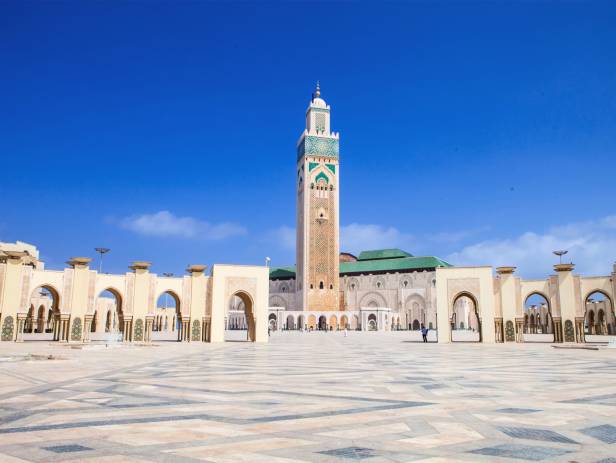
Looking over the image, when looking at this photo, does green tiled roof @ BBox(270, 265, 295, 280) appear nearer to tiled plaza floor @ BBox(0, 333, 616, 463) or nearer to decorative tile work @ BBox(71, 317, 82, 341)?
decorative tile work @ BBox(71, 317, 82, 341)

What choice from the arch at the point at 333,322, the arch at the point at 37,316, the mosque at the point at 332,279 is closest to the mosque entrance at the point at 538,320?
the mosque at the point at 332,279

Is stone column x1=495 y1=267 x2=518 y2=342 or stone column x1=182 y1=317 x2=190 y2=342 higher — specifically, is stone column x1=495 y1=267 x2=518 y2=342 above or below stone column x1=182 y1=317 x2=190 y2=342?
above

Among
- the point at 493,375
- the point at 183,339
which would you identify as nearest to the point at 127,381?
the point at 493,375

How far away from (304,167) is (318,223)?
258 inches

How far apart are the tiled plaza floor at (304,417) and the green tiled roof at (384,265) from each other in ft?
178

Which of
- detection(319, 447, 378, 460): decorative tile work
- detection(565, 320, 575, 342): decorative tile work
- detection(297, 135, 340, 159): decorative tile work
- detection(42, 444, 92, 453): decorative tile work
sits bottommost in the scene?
detection(319, 447, 378, 460): decorative tile work

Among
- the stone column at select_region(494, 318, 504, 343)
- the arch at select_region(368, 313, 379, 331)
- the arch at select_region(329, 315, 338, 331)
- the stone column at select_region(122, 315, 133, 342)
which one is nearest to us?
the stone column at select_region(122, 315, 133, 342)

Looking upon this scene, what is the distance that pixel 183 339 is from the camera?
74.4ft

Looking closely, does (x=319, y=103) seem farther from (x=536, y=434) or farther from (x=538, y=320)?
(x=536, y=434)

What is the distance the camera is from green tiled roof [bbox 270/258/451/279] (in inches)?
2442

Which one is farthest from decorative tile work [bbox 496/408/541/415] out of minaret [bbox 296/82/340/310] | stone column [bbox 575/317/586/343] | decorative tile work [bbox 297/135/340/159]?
decorative tile work [bbox 297/135/340/159]

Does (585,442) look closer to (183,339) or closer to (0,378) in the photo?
(0,378)

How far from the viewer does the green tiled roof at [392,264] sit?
61956 millimetres

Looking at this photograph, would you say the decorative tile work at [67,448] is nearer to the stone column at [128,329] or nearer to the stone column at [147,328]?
the stone column at [128,329]
